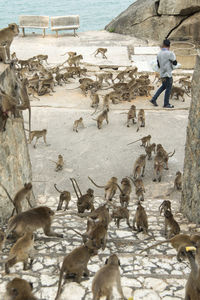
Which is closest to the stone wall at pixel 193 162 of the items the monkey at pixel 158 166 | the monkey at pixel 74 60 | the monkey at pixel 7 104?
the monkey at pixel 158 166

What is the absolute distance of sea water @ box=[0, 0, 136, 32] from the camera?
4472 centimetres

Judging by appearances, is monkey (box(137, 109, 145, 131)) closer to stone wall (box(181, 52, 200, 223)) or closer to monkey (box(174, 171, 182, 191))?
monkey (box(174, 171, 182, 191))

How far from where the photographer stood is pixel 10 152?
21.0ft

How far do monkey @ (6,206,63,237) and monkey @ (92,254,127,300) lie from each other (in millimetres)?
1541

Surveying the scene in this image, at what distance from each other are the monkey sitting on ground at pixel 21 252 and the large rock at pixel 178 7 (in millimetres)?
20189

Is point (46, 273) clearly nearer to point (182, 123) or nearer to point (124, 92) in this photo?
Answer: point (182, 123)

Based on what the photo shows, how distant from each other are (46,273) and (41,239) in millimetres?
1174

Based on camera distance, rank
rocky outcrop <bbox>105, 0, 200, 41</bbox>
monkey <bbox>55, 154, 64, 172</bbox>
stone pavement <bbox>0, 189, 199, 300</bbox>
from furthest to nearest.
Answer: rocky outcrop <bbox>105, 0, 200, 41</bbox> < monkey <bbox>55, 154, 64, 172</bbox> < stone pavement <bbox>0, 189, 199, 300</bbox>

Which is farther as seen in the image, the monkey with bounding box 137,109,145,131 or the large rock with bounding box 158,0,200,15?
the large rock with bounding box 158,0,200,15

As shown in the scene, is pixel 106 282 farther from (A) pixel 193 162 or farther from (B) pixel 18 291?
(A) pixel 193 162

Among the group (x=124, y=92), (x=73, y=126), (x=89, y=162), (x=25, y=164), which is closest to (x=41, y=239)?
(x=25, y=164)

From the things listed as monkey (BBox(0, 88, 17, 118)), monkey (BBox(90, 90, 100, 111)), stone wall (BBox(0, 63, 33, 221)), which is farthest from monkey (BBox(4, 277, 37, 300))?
monkey (BBox(90, 90, 100, 111))

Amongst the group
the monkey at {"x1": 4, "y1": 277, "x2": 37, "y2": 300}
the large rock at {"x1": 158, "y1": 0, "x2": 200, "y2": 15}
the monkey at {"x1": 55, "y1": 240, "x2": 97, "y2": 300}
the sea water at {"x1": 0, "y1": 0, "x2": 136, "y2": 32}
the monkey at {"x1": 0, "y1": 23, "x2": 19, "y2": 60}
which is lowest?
the monkey at {"x1": 55, "y1": 240, "x2": 97, "y2": 300}

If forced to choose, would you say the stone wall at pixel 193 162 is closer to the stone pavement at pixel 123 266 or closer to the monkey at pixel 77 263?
the stone pavement at pixel 123 266
